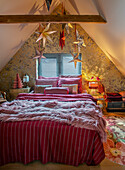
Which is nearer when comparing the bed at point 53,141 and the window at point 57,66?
the bed at point 53,141

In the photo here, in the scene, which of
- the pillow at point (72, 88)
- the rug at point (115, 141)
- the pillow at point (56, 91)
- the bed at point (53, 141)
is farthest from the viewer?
the pillow at point (72, 88)

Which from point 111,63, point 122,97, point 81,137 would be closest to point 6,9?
point 81,137

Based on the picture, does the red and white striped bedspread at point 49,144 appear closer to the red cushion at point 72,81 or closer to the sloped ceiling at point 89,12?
the sloped ceiling at point 89,12

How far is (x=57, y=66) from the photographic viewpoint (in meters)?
4.67

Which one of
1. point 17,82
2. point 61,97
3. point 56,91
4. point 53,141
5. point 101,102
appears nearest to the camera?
point 53,141

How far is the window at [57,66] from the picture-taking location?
15.2 feet

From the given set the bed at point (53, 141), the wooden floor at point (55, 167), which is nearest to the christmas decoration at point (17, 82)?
the bed at point (53, 141)

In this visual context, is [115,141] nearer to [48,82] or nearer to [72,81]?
[72,81]

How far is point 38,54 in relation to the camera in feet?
13.5

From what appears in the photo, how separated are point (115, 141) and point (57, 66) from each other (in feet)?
9.99

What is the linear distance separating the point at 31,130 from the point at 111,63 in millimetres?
3618

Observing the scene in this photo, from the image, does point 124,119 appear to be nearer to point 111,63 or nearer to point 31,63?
point 111,63

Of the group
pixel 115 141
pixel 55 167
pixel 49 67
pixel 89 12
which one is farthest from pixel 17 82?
pixel 115 141

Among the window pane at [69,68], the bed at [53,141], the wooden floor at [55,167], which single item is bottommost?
the wooden floor at [55,167]
